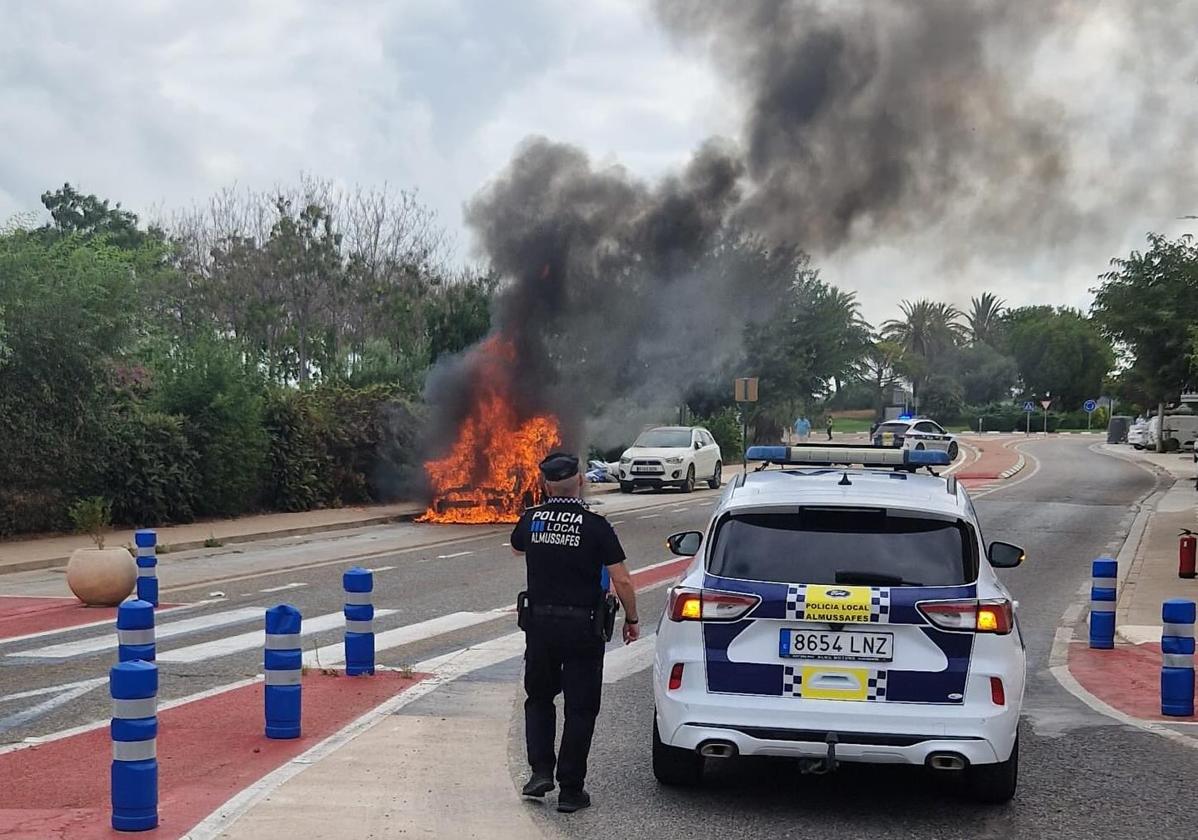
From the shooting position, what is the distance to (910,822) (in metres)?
6.03

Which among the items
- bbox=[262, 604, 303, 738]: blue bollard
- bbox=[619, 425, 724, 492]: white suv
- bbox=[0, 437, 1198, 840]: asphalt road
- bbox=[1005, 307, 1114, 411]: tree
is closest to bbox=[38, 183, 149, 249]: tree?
bbox=[619, 425, 724, 492]: white suv

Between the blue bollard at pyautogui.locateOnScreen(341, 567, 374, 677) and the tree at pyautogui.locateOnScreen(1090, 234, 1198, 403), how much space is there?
28.7m

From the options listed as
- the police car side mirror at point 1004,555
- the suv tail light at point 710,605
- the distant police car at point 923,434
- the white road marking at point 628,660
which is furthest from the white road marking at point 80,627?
the distant police car at point 923,434

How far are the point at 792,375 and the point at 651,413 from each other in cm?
967

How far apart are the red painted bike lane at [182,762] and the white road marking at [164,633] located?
2428mm

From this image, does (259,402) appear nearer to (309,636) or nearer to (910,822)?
(309,636)

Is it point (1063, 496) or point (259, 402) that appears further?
point (1063, 496)

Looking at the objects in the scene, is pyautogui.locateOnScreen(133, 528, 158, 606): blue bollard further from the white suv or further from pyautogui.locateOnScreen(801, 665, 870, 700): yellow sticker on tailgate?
the white suv

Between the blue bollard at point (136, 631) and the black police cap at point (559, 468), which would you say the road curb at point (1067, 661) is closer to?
the black police cap at point (559, 468)

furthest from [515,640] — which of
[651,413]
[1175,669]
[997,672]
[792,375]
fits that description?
[792,375]

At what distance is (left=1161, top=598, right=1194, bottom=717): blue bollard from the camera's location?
830 centimetres

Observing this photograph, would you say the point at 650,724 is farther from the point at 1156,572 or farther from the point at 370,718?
the point at 1156,572

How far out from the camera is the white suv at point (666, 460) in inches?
1240

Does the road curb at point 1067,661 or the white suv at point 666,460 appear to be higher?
the white suv at point 666,460
